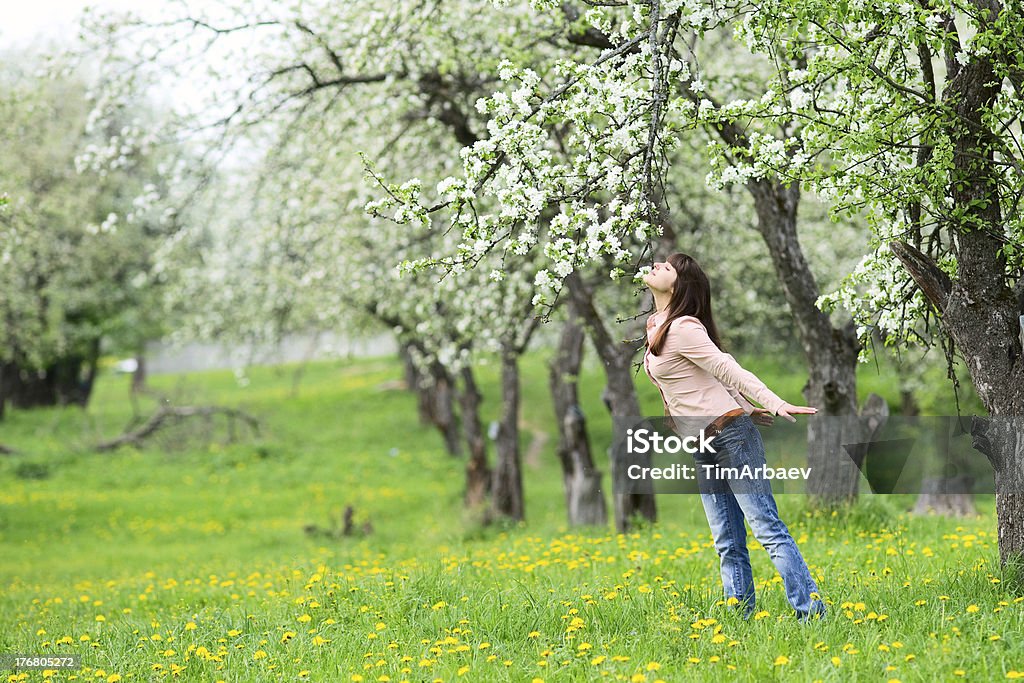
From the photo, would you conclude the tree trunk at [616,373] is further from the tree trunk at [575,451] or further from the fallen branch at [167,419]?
the fallen branch at [167,419]

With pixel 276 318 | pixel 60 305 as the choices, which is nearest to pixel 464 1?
pixel 276 318

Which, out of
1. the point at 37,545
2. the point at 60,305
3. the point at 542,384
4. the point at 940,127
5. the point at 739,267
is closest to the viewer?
the point at 940,127

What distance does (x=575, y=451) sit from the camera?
16000 mm

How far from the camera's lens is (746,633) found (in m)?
5.64

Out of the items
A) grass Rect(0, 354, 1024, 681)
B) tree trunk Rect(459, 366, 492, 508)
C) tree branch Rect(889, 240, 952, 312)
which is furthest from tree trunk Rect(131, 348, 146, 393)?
tree branch Rect(889, 240, 952, 312)

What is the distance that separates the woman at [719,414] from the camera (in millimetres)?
5816

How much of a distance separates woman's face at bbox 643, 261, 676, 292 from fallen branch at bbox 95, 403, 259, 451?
2479 cm

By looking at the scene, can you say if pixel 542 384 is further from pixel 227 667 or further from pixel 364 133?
pixel 227 667

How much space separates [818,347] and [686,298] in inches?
191

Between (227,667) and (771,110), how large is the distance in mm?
5146

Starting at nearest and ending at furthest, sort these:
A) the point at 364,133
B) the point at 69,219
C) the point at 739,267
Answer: the point at 364,133 < the point at 739,267 < the point at 69,219

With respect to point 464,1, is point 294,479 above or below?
below

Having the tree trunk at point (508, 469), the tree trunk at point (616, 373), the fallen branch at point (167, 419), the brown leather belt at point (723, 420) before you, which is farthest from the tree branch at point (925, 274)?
the fallen branch at point (167, 419)

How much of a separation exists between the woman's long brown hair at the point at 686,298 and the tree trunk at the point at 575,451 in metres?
7.75
